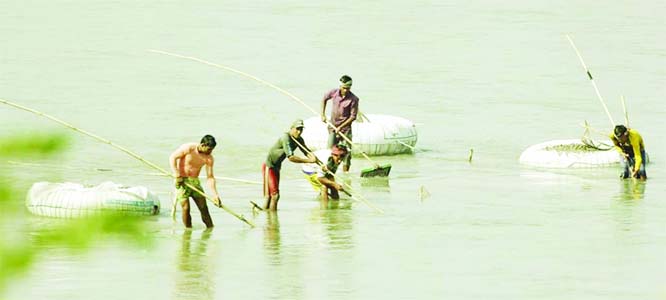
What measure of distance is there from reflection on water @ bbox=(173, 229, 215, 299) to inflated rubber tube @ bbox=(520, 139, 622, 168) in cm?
694

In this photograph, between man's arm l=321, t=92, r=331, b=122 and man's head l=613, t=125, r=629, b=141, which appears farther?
man's head l=613, t=125, r=629, b=141

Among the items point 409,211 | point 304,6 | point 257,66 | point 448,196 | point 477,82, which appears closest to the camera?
point 409,211

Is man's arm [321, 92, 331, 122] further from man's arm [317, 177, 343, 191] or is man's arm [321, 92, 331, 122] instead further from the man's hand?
the man's hand

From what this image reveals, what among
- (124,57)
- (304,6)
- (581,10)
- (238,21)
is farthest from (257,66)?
(581,10)

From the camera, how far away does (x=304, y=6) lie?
44406mm

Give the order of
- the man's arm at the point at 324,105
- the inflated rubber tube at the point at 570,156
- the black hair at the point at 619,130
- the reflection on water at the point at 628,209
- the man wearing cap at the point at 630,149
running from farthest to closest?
the inflated rubber tube at the point at 570,156, the man wearing cap at the point at 630,149, the black hair at the point at 619,130, the man's arm at the point at 324,105, the reflection on water at the point at 628,209

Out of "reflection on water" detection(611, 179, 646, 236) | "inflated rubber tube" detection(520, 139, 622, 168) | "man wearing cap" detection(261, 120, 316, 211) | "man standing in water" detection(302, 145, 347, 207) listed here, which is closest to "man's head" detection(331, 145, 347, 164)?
"man standing in water" detection(302, 145, 347, 207)

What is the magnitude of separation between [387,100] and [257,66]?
5.62 metres

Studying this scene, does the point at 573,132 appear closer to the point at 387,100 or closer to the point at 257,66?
the point at 387,100

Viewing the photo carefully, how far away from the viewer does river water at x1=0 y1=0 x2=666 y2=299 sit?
11680 mm

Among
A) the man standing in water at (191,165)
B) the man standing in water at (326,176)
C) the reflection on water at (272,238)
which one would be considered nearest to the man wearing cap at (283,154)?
the reflection on water at (272,238)

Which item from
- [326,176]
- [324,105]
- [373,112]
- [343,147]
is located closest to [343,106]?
[324,105]

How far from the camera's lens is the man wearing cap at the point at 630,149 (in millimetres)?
16203

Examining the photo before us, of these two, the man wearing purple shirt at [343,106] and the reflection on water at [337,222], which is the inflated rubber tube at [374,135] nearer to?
the man wearing purple shirt at [343,106]
